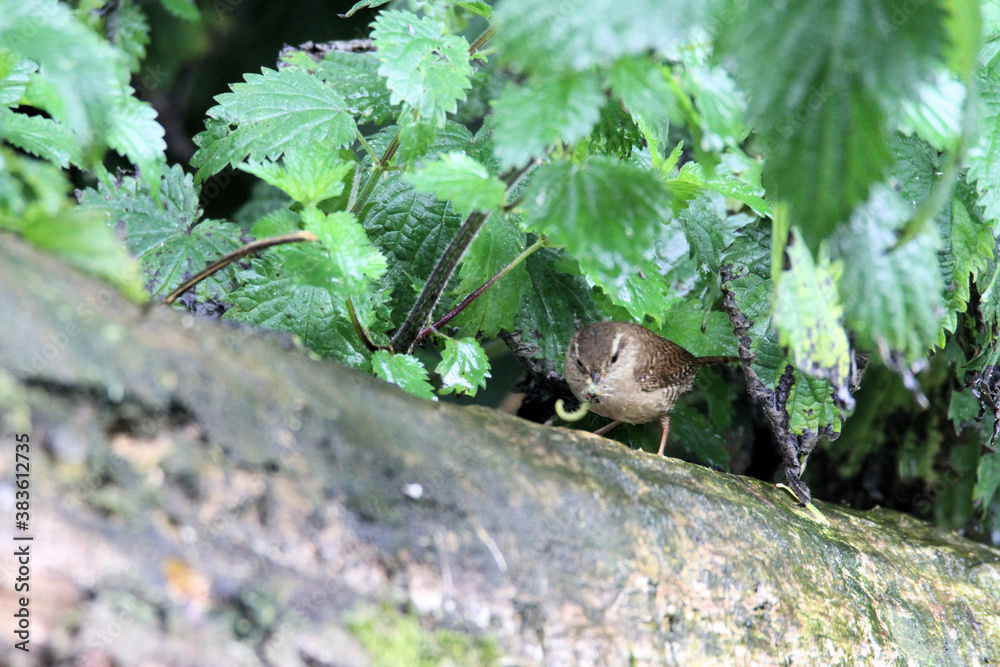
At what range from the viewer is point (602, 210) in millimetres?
1232

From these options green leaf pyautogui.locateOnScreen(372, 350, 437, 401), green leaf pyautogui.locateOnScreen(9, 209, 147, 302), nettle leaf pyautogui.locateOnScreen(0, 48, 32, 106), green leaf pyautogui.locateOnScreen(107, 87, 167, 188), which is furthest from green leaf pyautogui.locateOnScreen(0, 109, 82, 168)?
green leaf pyautogui.locateOnScreen(372, 350, 437, 401)

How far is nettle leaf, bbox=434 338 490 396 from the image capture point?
5.66 ft

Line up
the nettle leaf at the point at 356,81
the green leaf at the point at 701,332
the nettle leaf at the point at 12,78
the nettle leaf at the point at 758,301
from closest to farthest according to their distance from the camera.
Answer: the nettle leaf at the point at 12,78
the nettle leaf at the point at 758,301
the nettle leaf at the point at 356,81
the green leaf at the point at 701,332

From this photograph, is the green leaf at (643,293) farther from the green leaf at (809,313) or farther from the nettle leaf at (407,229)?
the green leaf at (809,313)

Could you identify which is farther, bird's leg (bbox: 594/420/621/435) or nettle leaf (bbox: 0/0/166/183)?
bird's leg (bbox: 594/420/621/435)

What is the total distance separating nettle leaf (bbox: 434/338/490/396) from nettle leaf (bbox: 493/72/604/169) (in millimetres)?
704

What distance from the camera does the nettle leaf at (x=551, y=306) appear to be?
2.28 meters

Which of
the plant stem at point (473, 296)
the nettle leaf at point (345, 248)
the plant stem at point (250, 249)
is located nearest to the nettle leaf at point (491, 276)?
the plant stem at point (473, 296)

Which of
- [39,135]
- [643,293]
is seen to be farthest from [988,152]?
[39,135]

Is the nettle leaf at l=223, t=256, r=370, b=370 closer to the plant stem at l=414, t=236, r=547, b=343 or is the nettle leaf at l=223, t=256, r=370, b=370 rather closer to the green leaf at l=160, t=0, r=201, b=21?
the plant stem at l=414, t=236, r=547, b=343

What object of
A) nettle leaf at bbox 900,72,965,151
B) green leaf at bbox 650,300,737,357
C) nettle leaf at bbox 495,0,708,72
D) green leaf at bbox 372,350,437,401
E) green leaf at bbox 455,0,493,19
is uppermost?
nettle leaf at bbox 495,0,708,72

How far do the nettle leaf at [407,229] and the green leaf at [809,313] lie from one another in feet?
3.71

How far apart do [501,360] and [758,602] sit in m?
2.20

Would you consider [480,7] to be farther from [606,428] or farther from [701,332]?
[606,428]
